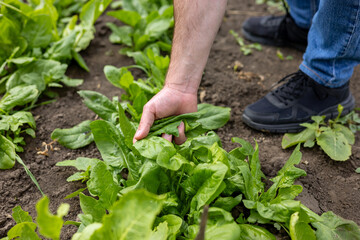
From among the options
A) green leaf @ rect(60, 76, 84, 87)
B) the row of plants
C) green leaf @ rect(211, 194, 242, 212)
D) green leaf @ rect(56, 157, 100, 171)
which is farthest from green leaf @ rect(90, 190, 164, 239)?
green leaf @ rect(60, 76, 84, 87)

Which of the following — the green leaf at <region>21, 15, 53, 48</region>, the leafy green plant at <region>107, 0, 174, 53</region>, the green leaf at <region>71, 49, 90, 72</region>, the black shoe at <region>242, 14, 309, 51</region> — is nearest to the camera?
the green leaf at <region>21, 15, 53, 48</region>

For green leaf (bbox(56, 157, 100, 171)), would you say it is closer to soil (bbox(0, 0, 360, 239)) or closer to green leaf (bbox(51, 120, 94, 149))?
soil (bbox(0, 0, 360, 239))

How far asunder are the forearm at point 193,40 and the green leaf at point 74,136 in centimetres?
60

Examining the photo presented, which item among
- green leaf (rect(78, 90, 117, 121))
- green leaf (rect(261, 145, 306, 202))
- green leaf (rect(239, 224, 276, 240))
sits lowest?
green leaf (rect(239, 224, 276, 240))

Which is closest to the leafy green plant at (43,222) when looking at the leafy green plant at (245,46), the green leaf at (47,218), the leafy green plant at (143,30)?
the green leaf at (47,218)

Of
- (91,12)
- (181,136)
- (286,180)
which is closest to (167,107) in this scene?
(181,136)

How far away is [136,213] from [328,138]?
4.60 ft

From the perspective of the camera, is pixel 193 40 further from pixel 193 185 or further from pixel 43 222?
pixel 43 222

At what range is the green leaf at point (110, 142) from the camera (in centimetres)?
172

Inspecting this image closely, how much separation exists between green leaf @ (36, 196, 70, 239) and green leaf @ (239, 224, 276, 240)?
74 cm

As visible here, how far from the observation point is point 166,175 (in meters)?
1.53

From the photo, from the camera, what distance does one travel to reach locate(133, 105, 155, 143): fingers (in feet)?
5.32

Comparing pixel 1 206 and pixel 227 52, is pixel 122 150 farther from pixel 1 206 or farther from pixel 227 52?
pixel 227 52

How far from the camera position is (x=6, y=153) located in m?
1.88
